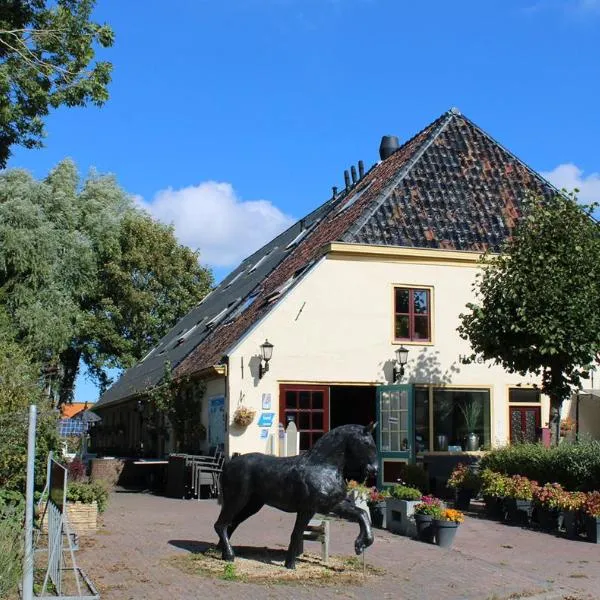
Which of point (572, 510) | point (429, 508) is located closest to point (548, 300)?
point (572, 510)

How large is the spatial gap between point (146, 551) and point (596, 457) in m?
7.26

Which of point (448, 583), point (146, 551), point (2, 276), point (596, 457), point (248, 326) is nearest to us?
point (448, 583)

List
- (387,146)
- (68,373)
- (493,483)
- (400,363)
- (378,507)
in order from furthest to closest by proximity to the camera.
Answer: (68,373)
(387,146)
(400,363)
(493,483)
(378,507)

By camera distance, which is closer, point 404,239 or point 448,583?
point 448,583

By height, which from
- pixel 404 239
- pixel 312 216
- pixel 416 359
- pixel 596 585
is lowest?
pixel 596 585

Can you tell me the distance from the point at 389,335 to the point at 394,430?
256 cm

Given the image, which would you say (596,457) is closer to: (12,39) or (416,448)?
(416,448)

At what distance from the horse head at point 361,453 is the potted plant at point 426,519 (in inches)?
120

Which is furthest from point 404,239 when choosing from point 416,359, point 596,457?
point 596,457

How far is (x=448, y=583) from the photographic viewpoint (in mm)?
9625

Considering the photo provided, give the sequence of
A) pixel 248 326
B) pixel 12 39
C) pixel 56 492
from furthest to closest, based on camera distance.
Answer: pixel 248 326 < pixel 12 39 < pixel 56 492

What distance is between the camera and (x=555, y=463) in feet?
49.4

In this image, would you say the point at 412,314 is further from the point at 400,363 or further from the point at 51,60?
the point at 51,60

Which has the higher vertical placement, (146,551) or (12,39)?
(12,39)
